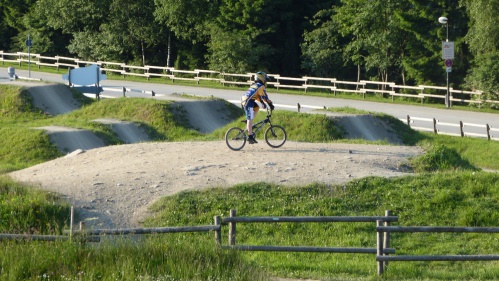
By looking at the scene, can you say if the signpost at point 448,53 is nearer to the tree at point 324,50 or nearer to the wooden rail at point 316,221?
the tree at point 324,50

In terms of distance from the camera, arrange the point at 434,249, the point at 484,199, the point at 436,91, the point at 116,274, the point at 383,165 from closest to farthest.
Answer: the point at 116,274 < the point at 434,249 < the point at 484,199 < the point at 383,165 < the point at 436,91

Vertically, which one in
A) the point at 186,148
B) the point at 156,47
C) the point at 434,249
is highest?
the point at 156,47

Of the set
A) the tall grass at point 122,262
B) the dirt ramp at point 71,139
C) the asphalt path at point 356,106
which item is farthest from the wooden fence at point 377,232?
the asphalt path at point 356,106

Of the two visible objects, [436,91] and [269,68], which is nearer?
[436,91]

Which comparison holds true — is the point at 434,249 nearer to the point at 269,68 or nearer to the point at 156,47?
the point at 269,68

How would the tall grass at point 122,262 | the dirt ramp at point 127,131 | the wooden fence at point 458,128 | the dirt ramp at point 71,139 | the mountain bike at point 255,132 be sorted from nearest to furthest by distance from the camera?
the tall grass at point 122,262
the mountain bike at point 255,132
the dirt ramp at point 71,139
the dirt ramp at point 127,131
the wooden fence at point 458,128

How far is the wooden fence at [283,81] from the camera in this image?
51.6m

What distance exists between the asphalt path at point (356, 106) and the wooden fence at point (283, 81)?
2037 mm

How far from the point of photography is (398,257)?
47.9 ft

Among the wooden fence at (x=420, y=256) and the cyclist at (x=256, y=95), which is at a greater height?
the cyclist at (x=256, y=95)

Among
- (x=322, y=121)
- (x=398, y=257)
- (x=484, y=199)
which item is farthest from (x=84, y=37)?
(x=398, y=257)

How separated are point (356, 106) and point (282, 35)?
775 inches

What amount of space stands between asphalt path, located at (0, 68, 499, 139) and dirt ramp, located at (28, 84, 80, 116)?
2779mm

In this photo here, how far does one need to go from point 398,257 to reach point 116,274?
466 cm
